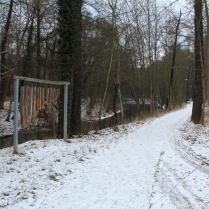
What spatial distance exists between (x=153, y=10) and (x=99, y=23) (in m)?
12.1

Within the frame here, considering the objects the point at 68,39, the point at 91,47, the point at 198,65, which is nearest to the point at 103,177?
the point at 68,39

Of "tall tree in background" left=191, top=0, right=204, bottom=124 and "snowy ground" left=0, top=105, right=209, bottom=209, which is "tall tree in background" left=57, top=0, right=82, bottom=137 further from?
"tall tree in background" left=191, top=0, right=204, bottom=124

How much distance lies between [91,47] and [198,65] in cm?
1130

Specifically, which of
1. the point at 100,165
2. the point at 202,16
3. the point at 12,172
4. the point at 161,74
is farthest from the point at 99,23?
the point at 161,74

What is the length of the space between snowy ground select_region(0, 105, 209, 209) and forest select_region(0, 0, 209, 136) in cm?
386

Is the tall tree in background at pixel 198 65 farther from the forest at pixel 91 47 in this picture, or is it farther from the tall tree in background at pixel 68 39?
the tall tree in background at pixel 68 39

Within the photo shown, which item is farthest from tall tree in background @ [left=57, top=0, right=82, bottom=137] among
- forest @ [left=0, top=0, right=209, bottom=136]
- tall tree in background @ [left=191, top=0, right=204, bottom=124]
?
tall tree in background @ [left=191, top=0, right=204, bottom=124]

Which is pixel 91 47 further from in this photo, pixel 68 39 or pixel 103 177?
pixel 103 177

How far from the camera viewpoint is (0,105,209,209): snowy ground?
172 inches

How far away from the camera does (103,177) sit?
222 inches

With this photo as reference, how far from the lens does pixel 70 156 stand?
23.7 feet

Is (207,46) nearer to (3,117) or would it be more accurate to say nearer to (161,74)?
(3,117)

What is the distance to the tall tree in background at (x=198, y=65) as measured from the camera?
1490cm

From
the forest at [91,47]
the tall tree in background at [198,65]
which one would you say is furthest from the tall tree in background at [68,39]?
the tall tree in background at [198,65]
